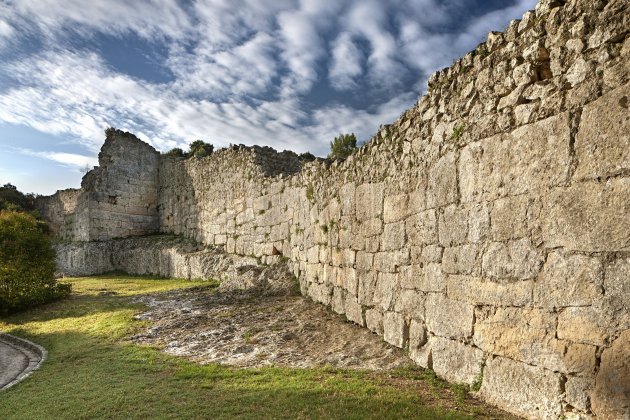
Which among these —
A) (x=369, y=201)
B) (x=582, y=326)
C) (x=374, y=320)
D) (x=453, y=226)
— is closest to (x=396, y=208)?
(x=369, y=201)

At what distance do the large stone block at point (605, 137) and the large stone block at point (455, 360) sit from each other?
2.42 metres

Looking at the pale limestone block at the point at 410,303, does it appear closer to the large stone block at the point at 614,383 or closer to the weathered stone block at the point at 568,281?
the weathered stone block at the point at 568,281

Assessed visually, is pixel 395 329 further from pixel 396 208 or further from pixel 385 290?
pixel 396 208

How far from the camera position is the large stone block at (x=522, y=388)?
424cm

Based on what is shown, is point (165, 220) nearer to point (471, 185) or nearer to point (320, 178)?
point (320, 178)


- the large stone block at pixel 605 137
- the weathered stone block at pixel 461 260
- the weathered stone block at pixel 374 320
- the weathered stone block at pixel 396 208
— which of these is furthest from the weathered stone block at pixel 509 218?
the weathered stone block at pixel 374 320

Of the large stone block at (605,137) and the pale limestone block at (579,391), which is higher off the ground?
the large stone block at (605,137)

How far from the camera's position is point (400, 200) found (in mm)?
7324

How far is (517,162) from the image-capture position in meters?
4.80

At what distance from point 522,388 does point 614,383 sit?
993 millimetres

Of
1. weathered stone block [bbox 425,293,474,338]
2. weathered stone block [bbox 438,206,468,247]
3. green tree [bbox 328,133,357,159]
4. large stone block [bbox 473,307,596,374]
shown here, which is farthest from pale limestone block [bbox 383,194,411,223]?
green tree [bbox 328,133,357,159]

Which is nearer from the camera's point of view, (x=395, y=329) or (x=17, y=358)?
(x=395, y=329)

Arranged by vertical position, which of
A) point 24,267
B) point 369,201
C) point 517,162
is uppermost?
point 369,201

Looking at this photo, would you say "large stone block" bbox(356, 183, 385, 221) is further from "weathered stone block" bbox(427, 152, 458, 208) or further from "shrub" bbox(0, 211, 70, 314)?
"shrub" bbox(0, 211, 70, 314)
